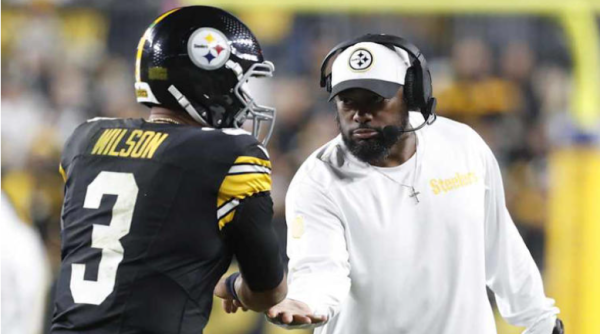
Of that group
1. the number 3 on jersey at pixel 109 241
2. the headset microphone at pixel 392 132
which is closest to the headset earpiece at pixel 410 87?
the headset microphone at pixel 392 132

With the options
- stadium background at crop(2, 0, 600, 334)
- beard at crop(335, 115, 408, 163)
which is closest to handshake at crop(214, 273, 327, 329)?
beard at crop(335, 115, 408, 163)

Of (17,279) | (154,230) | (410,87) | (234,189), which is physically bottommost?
(17,279)

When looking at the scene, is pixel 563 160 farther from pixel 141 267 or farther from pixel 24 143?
pixel 141 267

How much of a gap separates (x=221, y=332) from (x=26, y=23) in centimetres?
340

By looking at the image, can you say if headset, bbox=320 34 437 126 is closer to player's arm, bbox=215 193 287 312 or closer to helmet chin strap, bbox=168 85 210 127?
helmet chin strap, bbox=168 85 210 127

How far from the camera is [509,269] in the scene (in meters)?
3.62

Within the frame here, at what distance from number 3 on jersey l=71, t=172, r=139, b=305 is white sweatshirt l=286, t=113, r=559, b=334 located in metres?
0.68

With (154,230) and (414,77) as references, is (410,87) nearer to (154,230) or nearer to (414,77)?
(414,77)

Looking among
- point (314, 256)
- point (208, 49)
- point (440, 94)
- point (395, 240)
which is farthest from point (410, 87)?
point (440, 94)

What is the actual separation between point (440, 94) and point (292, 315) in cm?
489

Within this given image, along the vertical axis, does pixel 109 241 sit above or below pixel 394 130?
below

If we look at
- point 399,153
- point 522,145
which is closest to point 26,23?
point 522,145

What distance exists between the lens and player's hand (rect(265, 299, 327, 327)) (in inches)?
116

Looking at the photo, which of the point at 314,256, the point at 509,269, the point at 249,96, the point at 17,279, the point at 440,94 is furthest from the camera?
the point at 440,94
